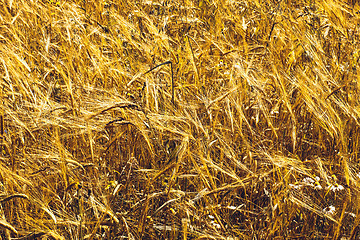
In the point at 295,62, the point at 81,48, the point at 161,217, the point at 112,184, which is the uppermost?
the point at 81,48

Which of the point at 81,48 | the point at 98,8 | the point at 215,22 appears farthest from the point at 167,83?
the point at 98,8

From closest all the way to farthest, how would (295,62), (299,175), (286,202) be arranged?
(286,202) < (299,175) < (295,62)

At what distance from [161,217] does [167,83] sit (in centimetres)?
58

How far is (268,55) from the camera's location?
6.55 feet

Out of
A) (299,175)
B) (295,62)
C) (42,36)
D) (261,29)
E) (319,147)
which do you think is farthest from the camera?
(261,29)

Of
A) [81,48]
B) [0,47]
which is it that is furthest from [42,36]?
[0,47]

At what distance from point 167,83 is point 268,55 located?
21.5 inches

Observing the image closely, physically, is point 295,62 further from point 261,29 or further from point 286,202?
point 286,202

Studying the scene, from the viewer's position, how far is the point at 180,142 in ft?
5.27

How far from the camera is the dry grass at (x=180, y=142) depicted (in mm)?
1289

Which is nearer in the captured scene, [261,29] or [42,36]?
[42,36]

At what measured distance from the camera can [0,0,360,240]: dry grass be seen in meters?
1.29

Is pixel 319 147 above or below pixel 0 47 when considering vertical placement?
below

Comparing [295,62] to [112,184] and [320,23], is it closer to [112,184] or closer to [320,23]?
[320,23]
